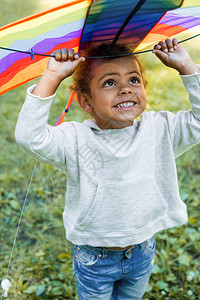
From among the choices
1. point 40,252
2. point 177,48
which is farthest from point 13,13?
point 177,48

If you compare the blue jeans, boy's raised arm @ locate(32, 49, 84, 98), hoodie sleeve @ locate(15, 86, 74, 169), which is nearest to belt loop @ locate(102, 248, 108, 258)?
the blue jeans

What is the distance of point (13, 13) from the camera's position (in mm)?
5941

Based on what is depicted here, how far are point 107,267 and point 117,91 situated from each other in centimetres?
70

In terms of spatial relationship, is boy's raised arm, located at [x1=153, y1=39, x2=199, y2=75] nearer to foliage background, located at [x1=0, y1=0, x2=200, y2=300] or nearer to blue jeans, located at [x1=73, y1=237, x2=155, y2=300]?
foliage background, located at [x1=0, y1=0, x2=200, y2=300]

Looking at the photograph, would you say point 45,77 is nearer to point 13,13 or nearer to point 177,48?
point 177,48

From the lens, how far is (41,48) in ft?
3.68

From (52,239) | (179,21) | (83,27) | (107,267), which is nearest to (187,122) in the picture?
(179,21)

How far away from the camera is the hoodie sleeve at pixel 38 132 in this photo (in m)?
1.08

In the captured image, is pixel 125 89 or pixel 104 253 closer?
pixel 125 89

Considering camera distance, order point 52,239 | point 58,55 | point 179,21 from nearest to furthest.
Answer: point 58,55 < point 179,21 < point 52,239

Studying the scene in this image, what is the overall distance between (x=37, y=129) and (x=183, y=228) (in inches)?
62.8

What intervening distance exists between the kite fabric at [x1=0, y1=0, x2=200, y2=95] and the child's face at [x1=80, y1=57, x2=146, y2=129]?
10cm

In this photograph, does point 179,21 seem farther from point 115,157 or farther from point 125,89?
point 115,157

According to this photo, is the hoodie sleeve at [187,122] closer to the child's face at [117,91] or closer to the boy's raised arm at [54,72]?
the child's face at [117,91]
